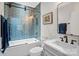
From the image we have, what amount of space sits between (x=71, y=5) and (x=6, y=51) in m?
1.30

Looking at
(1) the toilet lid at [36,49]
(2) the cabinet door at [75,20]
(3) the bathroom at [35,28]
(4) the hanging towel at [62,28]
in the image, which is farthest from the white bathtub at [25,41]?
(2) the cabinet door at [75,20]

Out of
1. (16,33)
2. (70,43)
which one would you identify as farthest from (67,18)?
(16,33)

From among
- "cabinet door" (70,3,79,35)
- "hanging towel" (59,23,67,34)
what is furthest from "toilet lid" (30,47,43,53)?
"cabinet door" (70,3,79,35)

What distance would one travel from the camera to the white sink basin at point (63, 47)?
162 centimetres

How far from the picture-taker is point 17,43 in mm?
1936

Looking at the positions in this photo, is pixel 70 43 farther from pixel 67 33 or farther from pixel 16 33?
pixel 16 33

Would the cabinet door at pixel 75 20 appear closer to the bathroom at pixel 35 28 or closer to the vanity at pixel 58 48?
the bathroom at pixel 35 28

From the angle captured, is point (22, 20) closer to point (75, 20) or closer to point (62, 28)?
point (62, 28)

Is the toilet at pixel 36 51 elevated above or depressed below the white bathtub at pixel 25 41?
below

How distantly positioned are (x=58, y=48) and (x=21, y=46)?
64cm

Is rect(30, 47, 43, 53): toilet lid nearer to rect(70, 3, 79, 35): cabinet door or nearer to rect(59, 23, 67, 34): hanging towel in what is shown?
rect(59, 23, 67, 34): hanging towel

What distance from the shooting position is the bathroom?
1859mm

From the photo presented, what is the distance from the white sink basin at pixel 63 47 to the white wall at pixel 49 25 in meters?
0.11

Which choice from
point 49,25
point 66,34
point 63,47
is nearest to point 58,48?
point 63,47
